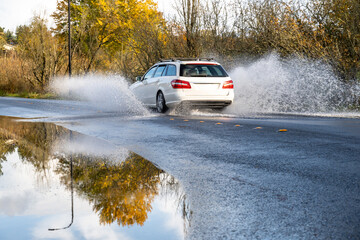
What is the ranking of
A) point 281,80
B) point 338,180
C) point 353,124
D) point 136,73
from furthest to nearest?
point 136,73
point 281,80
point 353,124
point 338,180

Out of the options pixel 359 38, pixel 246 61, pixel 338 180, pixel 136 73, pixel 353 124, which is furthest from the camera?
pixel 136 73

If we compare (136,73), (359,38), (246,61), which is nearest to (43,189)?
(359,38)

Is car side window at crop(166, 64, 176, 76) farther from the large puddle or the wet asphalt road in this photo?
the large puddle

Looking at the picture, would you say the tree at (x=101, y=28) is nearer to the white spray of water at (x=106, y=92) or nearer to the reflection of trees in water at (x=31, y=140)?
the white spray of water at (x=106, y=92)

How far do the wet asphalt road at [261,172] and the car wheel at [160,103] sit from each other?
3460 millimetres

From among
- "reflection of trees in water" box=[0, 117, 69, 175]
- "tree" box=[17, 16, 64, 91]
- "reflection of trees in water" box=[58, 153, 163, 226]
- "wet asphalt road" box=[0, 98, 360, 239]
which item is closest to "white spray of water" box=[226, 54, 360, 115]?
"wet asphalt road" box=[0, 98, 360, 239]

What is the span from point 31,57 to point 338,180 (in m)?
34.0

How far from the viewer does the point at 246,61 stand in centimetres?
2011

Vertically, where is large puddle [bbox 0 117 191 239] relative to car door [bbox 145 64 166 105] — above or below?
below

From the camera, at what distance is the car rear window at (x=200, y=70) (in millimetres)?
14414

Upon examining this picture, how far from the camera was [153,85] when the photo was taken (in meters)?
15.7

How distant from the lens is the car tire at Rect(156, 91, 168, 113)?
14.9 metres

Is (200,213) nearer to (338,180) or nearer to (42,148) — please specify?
(338,180)

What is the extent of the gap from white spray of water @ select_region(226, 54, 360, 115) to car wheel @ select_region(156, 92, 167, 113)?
2.33 metres
